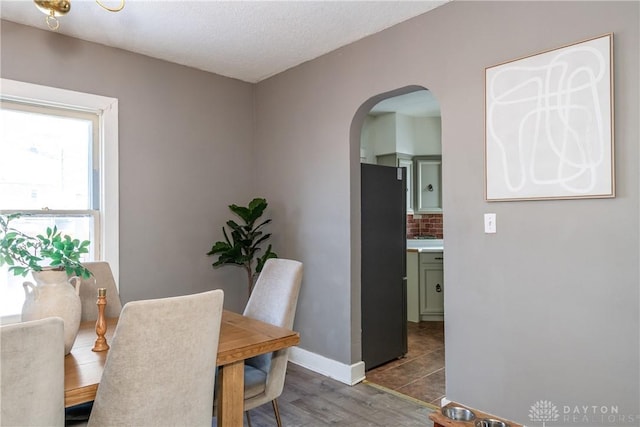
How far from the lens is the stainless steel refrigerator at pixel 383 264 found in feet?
11.0

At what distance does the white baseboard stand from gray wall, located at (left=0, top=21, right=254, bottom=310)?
82 cm

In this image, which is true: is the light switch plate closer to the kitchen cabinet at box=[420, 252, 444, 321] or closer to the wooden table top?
the wooden table top

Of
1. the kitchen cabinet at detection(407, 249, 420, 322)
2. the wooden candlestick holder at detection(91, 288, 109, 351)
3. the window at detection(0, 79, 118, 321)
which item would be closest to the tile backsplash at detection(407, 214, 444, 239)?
the kitchen cabinet at detection(407, 249, 420, 322)

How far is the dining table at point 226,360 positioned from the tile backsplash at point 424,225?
3813mm

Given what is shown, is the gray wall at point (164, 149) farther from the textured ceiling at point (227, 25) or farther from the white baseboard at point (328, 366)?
the white baseboard at point (328, 366)

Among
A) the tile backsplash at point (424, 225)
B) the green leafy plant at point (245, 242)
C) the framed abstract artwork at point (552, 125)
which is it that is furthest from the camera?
the tile backsplash at point (424, 225)

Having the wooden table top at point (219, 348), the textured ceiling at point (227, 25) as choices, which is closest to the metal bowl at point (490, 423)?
the wooden table top at point (219, 348)

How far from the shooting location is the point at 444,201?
260 cm

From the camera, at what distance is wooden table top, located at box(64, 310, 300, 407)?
133 cm

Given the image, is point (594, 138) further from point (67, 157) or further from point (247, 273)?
point (67, 157)

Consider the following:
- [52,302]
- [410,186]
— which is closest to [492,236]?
[52,302]

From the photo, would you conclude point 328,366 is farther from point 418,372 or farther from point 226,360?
point 226,360

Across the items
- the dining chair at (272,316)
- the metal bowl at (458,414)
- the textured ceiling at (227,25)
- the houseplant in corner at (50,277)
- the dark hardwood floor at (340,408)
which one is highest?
the textured ceiling at (227,25)

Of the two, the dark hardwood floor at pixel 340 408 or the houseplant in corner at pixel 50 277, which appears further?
the dark hardwood floor at pixel 340 408
